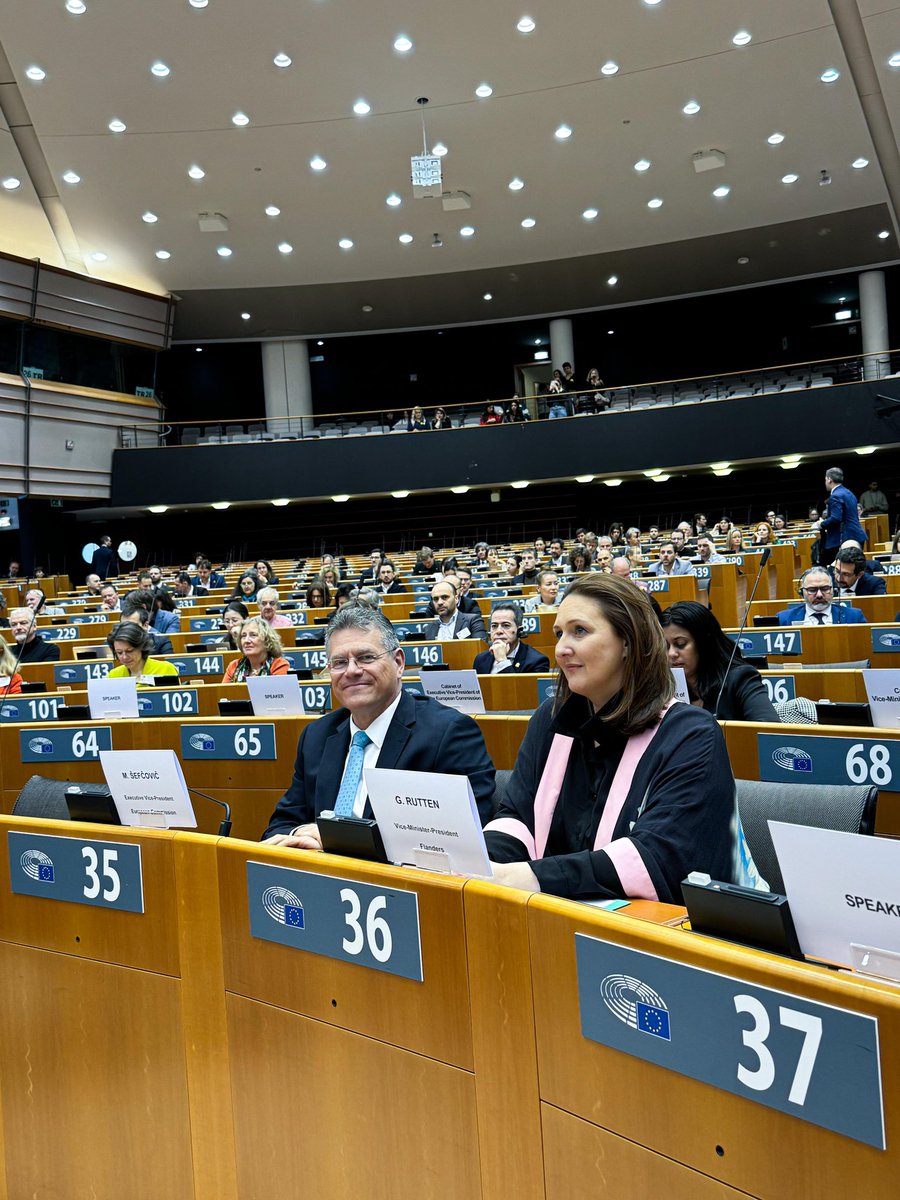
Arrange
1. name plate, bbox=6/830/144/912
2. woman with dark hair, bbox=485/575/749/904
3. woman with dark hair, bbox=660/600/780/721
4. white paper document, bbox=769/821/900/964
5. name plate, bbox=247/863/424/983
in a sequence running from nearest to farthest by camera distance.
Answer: white paper document, bbox=769/821/900/964
name plate, bbox=247/863/424/983
woman with dark hair, bbox=485/575/749/904
name plate, bbox=6/830/144/912
woman with dark hair, bbox=660/600/780/721

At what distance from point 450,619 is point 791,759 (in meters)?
4.01

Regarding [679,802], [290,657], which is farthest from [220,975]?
[290,657]

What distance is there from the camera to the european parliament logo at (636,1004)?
119 centimetres

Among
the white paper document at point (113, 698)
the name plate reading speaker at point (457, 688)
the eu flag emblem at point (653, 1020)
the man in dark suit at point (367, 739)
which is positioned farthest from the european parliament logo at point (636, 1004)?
the white paper document at point (113, 698)

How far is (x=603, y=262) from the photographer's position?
20250 millimetres

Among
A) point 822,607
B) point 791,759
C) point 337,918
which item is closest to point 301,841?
point 337,918

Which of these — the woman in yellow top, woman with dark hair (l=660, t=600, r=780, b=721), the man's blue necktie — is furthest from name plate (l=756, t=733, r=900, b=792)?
the woman in yellow top

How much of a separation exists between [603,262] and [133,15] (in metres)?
10.4

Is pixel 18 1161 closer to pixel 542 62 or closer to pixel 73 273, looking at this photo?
pixel 542 62

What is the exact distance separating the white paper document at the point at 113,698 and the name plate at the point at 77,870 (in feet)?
9.32

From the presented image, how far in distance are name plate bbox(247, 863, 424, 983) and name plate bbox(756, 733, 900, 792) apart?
182cm

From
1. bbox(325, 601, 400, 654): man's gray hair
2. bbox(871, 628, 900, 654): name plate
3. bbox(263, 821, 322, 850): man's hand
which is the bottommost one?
bbox(263, 821, 322, 850): man's hand

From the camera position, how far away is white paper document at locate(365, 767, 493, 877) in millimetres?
1614

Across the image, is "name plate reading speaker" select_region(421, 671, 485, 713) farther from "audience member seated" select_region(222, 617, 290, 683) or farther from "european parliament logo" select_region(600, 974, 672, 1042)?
"european parliament logo" select_region(600, 974, 672, 1042)
